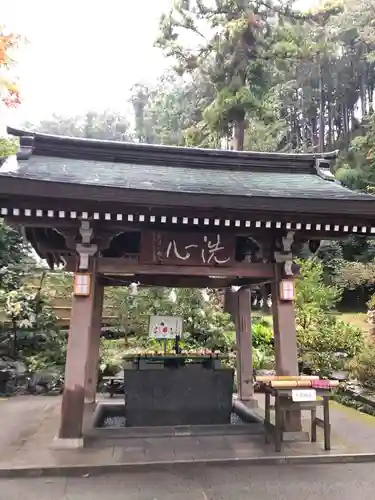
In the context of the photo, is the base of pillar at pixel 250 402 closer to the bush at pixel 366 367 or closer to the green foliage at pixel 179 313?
the bush at pixel 366 367

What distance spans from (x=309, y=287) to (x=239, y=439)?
9.47 metres

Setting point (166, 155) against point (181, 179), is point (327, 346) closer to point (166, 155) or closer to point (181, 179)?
point (166, 155)

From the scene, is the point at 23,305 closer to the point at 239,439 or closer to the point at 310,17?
the point at 239,439

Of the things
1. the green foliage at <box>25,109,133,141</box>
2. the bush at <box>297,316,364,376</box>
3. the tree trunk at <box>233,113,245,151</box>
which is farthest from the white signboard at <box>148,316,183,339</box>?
the green foliage at <box>25,109,133,141</box>

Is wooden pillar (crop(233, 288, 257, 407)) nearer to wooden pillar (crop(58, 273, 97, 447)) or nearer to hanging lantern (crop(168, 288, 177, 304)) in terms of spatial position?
wooden pillar (crop(58, 273, 97, 447))

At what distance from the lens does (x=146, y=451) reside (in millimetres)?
5562

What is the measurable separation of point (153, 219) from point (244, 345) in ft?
11.8

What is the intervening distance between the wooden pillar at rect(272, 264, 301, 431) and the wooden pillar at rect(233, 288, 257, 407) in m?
1.83

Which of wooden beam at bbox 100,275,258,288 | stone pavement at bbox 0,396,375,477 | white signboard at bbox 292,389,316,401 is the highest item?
wooden beam at bbox 100,275,258,288

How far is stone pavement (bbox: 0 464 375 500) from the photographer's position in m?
4.38

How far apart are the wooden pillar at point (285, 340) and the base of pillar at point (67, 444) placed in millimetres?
2709

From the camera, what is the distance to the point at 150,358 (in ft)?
23.4

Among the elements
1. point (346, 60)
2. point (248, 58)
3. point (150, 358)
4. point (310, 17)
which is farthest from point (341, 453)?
point (346, 60)

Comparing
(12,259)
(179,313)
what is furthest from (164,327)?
(12,259)
